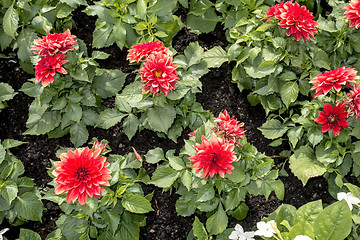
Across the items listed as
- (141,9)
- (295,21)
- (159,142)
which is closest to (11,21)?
(141,9)

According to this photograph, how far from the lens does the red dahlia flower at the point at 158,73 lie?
2.50m

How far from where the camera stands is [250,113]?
331 centimetres

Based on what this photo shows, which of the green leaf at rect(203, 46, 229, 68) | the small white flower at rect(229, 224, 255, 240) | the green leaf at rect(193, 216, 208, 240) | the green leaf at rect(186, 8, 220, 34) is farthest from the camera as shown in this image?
the green leaf at rect(186, 8, 220, 34)

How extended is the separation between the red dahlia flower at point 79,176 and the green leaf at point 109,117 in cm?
76

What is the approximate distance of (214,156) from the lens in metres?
2.22

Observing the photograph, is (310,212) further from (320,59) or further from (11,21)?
(11,21)

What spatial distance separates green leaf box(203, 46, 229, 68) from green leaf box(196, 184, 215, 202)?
1.12 m

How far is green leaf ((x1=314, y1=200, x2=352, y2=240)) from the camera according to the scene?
1.58m

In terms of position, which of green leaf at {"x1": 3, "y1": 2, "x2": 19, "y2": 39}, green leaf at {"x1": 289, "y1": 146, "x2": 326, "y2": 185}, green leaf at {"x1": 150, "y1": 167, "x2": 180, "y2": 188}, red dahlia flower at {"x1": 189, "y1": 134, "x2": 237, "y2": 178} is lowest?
green leaf at {"x1": 289, "y1": 146, "x2": 326, "y2": 185}

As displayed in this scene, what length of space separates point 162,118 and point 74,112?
63 cm

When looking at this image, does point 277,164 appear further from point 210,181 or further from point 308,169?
point 210,181

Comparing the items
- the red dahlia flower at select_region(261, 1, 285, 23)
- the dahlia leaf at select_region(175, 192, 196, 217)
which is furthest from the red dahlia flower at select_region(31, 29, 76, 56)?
the red dahlia flower at select_region(261, 1, 285, 23)

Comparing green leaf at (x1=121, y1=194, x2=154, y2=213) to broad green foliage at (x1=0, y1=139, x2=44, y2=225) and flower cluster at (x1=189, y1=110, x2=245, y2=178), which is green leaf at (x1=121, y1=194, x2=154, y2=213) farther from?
broad green foliage at (x1=0, y1=139, x2=44, y2=225)

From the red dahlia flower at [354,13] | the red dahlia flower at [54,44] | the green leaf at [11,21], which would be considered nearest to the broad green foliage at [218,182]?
the red dahlia flower at [54,44]
